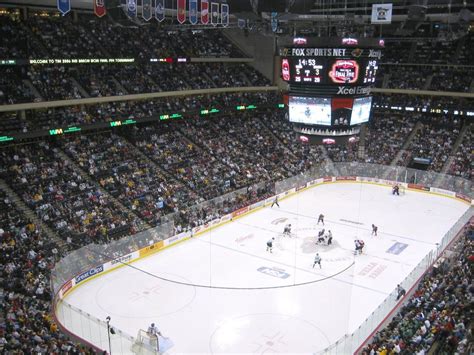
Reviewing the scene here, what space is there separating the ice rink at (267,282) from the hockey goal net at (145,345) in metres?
0.96

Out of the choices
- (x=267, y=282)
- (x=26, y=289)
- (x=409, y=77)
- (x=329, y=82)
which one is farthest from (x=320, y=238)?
(x=409, y=77)

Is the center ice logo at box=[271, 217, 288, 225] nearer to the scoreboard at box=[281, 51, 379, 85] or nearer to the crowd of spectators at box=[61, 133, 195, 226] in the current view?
the crowd of spectators at box=[61, 133, 195, 226]

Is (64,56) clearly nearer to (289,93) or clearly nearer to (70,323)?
(289,93)

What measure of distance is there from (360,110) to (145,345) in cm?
1328

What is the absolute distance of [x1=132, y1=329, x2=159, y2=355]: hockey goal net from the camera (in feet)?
47.3

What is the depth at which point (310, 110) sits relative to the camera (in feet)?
68.4

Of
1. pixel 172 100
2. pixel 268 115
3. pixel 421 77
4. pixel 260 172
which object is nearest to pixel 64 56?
pixel 172 100

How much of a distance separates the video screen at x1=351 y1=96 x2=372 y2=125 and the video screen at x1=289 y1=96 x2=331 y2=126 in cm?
120

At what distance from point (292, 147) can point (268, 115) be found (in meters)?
5.66

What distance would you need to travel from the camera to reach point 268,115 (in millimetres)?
47031

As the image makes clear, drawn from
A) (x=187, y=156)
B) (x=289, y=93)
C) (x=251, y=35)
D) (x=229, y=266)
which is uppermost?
(x=251, y=35)

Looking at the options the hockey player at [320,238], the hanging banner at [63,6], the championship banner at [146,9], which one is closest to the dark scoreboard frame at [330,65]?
the championship banner at [146,9]

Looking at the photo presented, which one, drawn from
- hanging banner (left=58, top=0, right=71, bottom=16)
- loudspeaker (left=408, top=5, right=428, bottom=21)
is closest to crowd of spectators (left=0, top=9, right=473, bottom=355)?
hanging banner (left=58, top=0, right=71, bottom=16)

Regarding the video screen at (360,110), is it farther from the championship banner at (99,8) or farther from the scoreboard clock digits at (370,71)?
the championship banner at (99,8)
